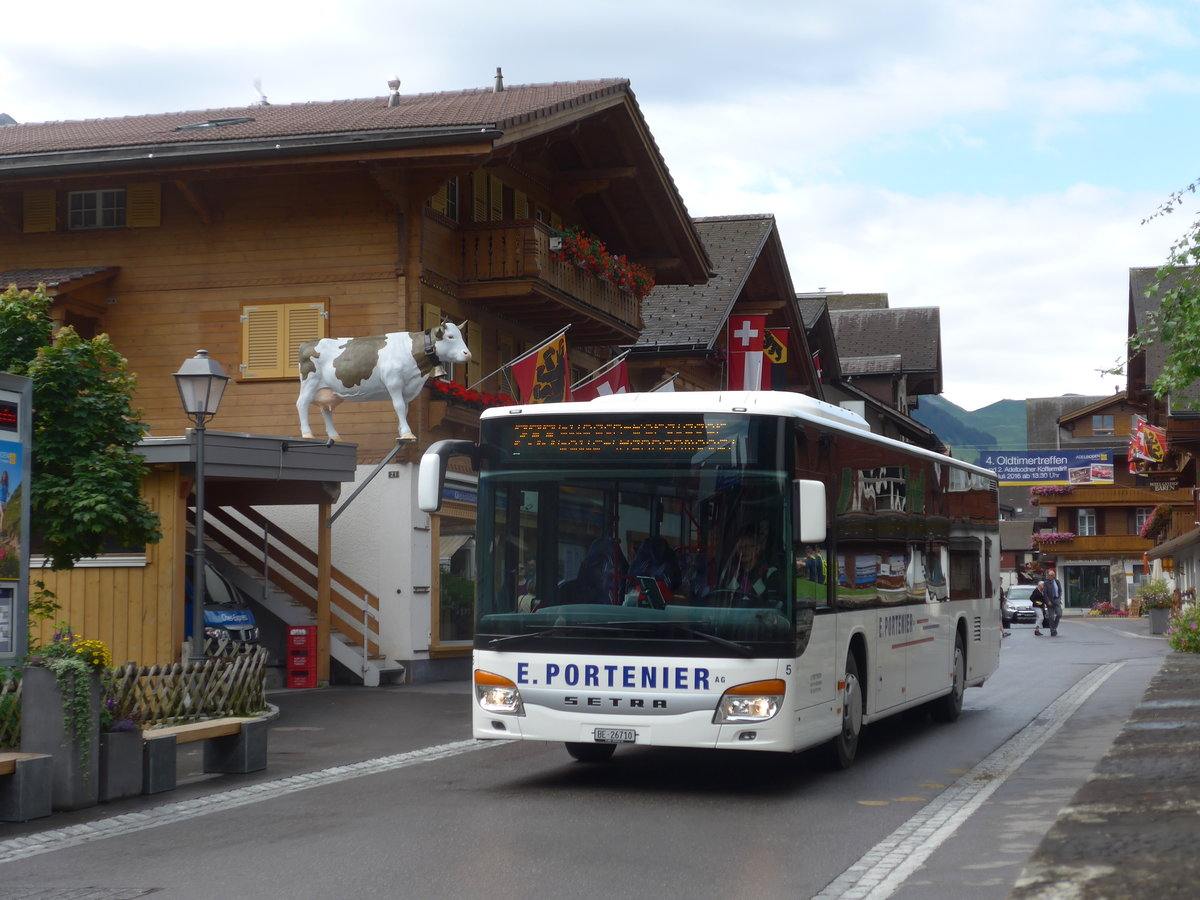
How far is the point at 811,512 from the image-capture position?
10.8 meters

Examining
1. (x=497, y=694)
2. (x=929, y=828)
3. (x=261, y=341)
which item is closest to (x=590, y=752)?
(x=497, y=694)

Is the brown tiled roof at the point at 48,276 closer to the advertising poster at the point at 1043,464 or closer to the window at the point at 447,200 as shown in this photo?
the window at the point at 447,200

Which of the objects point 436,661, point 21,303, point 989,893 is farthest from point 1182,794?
point 436,661

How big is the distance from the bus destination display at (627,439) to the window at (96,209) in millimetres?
16469

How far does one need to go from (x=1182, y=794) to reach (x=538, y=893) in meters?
4.62

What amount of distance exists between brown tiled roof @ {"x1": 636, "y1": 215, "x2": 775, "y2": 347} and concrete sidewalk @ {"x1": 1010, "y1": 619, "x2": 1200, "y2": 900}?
75.1 feet

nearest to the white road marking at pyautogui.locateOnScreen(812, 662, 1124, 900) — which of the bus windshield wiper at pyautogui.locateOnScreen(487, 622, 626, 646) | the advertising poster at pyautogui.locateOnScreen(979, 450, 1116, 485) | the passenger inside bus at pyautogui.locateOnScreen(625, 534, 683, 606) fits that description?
the passenger inside bus at pyautogui.locateOnScreen(625, 534, 683, 606)

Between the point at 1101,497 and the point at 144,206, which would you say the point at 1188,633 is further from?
the point at 1101,497

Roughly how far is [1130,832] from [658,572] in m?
3.64

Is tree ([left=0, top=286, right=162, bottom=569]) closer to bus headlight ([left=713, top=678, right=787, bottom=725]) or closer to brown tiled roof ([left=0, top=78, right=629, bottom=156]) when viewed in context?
bus headlight ([left=713, top=678, right=787, bottom=725])

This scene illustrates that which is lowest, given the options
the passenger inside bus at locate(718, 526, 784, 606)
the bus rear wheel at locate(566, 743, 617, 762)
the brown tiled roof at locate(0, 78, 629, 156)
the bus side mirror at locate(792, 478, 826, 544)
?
the bus rear wheel at locate(566, 743, 617, 762)

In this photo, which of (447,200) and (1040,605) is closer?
(447,200)

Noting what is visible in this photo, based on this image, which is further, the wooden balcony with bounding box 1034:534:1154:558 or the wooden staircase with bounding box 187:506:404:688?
the wooden balcony with bounding box 1034:534:1154:558

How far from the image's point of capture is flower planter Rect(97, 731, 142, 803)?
11.1m
